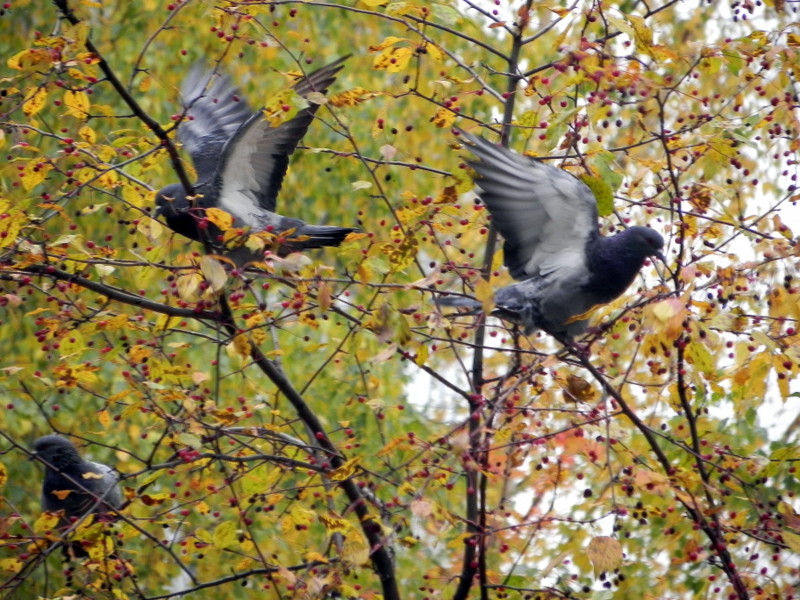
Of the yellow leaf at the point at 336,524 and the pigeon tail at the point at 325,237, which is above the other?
the pigeon tail at the point at 325,237

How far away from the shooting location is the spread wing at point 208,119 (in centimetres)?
549

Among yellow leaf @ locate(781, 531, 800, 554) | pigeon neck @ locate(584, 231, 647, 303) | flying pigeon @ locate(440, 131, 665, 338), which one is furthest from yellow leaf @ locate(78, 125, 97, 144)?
yellow leaf @ locate(781, 531, 800, 554)

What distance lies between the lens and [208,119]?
19.1 ft

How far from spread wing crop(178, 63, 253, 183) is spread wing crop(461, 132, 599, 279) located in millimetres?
2043

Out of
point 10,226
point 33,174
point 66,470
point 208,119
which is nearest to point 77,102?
point 33,174

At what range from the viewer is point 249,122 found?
15.1ft

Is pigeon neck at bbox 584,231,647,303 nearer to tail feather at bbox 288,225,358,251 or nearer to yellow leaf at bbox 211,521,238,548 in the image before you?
tail feather at bbox 288,225,358,251

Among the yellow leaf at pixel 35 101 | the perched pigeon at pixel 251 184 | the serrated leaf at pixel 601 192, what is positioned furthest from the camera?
the perched pigeon at pixel 251 184

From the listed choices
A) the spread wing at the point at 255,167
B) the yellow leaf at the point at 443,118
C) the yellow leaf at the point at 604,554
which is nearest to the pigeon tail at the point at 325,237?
the spread wing at the point at 255,167

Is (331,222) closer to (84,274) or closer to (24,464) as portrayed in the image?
(24,464)

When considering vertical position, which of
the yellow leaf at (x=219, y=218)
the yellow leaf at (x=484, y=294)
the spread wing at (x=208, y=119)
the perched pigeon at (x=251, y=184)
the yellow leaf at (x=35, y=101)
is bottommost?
the yellow leaf at (x=484, y=294)

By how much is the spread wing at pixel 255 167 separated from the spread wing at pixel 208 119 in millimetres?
397

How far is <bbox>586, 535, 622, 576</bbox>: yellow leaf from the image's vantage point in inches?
107

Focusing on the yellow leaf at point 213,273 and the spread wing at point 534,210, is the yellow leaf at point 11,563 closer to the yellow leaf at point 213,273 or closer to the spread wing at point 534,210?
the yellow leaf at point 213,273
